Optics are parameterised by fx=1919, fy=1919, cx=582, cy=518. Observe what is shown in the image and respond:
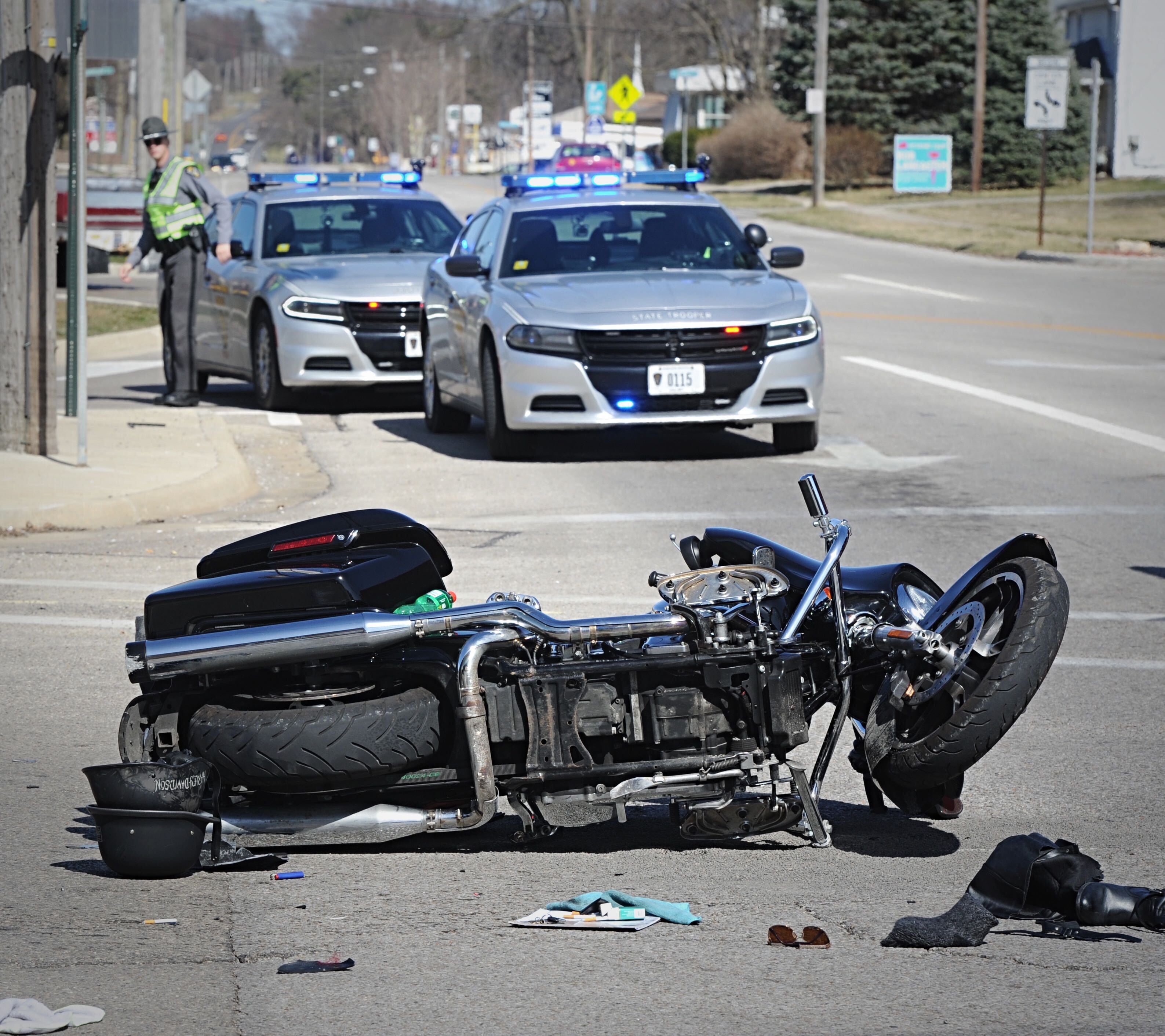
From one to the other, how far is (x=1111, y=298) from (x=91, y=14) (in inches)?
719

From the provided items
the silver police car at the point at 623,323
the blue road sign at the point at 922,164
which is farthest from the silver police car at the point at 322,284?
the blue road sign at the point at 922,164

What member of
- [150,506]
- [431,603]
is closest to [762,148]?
[150,506]

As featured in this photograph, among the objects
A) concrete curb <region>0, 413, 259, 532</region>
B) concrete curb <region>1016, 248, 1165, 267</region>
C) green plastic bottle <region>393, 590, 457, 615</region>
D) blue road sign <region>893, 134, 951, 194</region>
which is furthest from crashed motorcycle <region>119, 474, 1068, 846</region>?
blue road sign <region>893, 134, 951, 194</region>

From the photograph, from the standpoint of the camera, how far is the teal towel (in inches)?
177

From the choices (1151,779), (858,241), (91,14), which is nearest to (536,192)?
(91,14)

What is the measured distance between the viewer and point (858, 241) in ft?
132

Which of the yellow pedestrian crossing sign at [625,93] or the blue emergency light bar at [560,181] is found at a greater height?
the yellow pedestrian crossing sign at [625,93]

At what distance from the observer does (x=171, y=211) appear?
49.4ft

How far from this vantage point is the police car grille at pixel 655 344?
39.8 ft

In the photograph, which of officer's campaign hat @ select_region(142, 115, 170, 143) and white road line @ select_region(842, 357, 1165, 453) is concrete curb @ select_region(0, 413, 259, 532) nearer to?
officer's campaign hat @ select_region(142, 115, 170, 143)

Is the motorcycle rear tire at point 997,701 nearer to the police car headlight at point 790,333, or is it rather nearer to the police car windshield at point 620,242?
the police car headlight at point 790,333

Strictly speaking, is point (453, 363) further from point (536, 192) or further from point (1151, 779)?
point (1151, 779)

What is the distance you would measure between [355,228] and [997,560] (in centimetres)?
1250

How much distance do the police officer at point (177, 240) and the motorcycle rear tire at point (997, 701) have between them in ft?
37.3
